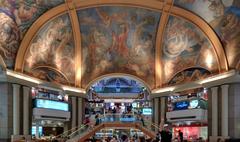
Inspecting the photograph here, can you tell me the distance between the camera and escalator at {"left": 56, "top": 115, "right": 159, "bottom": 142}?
2625 centimetres

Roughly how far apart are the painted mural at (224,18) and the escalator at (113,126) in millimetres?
8841

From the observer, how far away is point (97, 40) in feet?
94.4

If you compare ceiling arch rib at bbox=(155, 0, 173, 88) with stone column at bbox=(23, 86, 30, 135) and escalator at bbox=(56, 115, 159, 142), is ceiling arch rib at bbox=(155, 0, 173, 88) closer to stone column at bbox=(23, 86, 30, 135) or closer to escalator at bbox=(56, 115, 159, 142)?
escalator at bbox=(56, 115, 159, 142)

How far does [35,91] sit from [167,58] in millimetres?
10660

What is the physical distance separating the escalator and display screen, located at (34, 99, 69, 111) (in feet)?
6.62

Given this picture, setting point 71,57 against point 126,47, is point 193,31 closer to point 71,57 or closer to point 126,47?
point 126,47

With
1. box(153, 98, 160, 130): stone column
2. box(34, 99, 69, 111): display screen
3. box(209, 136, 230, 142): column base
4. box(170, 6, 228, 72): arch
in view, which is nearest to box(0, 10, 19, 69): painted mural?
box(34, 99, 69, 111): display screen

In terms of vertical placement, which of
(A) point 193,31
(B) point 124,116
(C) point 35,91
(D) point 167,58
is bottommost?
(B) point 124,116

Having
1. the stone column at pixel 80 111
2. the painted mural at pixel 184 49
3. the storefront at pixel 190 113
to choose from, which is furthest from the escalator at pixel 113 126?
the painted mural at pixel 184 49

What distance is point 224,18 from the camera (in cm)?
2164

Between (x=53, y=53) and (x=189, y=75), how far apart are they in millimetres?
10438

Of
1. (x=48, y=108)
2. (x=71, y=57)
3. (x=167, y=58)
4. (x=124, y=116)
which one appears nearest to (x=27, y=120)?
(x=48, y=108)

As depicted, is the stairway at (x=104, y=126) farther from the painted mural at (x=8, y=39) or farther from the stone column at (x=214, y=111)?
the painted mural at (x=8, y=39)

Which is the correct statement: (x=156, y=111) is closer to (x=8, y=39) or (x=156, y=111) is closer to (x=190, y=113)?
(x=190, y=113)
